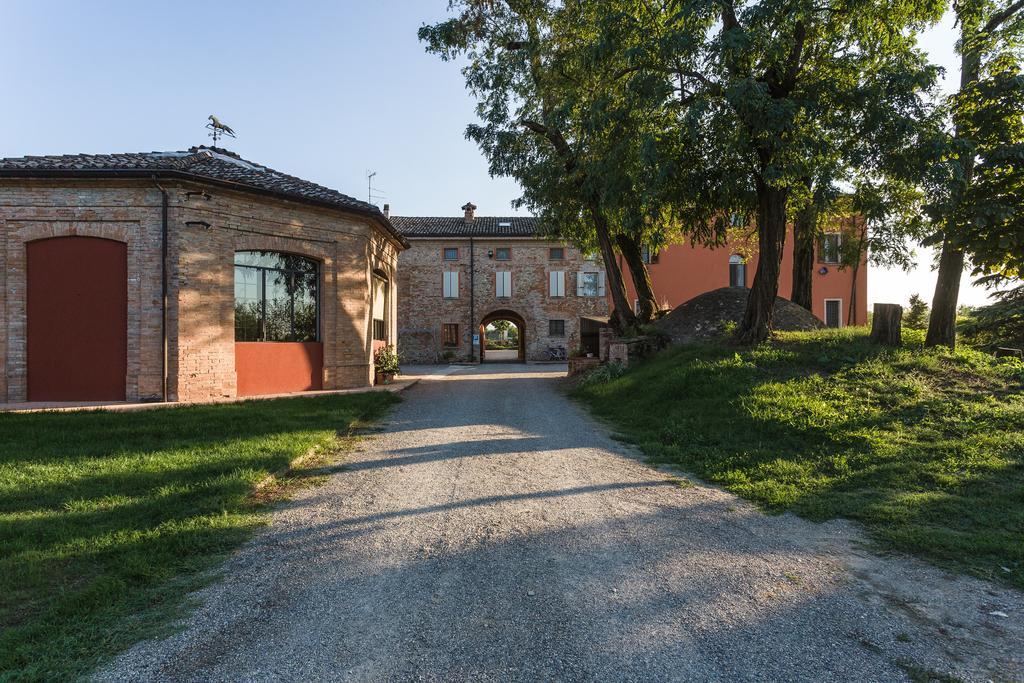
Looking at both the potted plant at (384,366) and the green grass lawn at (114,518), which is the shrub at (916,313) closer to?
the potted plant at (384,366)

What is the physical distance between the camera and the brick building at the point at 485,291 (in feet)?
99.7

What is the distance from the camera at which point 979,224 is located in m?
6.45

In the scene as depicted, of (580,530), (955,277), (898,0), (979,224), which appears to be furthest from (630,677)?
(898,0)

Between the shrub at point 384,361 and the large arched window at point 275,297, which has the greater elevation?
the large arched window at point 275,297

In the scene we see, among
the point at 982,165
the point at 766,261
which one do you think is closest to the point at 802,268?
the point at 766,261

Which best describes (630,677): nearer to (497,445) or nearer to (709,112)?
(497,445)

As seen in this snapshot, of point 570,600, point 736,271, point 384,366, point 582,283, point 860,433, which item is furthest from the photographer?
point 582,283

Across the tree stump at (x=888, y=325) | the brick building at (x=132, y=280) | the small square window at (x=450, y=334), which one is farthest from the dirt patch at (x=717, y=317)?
the small square window at (x=450, y=334)

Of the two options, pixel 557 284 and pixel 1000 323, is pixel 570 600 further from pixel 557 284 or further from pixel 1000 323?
pixel 557 284

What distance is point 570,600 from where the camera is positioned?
2.79m

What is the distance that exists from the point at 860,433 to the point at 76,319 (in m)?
13.9

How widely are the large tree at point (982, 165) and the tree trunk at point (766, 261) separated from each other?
102 inches

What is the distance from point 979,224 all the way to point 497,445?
640 centimetres

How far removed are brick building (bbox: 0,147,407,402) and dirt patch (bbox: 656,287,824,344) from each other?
10.1 meters
